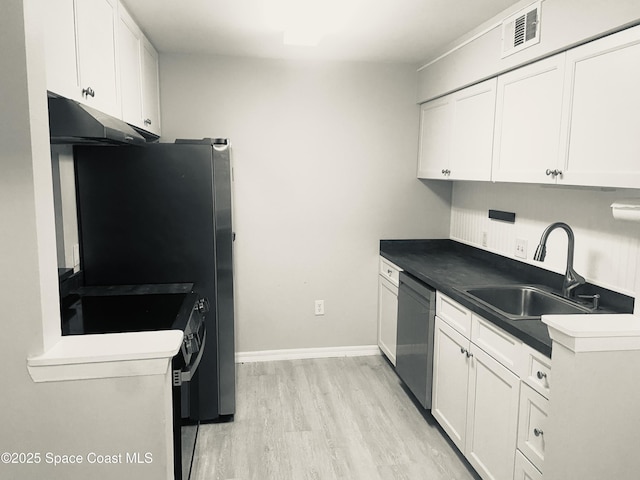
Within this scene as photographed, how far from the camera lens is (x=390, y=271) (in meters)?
3.52

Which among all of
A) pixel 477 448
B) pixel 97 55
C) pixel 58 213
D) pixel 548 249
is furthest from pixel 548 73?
pixel 58 213

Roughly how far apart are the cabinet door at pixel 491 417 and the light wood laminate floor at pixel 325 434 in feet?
0.81

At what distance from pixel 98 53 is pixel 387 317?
2556 millimetres

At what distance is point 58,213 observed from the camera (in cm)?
240

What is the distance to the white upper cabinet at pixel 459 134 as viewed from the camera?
266cm

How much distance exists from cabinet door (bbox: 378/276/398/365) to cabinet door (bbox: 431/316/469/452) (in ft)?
2.28

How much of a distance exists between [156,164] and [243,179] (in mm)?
1017

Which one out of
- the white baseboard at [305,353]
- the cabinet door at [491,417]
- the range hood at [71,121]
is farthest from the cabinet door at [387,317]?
the range hood at [71,121]

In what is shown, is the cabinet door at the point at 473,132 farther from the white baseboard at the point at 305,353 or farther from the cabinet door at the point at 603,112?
the white baseboard at the point at 305,353

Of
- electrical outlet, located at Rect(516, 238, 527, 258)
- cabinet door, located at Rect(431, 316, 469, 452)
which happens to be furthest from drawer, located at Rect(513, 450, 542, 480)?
electrical outlet, located at Rect(516, 238, 527, 258)

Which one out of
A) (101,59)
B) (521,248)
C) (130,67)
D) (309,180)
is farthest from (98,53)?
(521,248)

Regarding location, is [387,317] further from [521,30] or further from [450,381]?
[521,30]

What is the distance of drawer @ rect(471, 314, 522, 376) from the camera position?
1924 millimetres

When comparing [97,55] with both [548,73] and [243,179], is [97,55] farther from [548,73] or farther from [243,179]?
[548,73]
